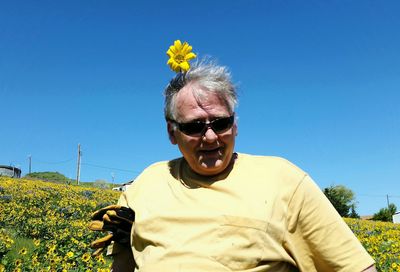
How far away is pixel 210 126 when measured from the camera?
7.65ft

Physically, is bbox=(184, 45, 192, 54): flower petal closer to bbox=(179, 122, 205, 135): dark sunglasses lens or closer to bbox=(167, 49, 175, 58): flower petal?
bbox=(167, 49, 175, 58): flower petal

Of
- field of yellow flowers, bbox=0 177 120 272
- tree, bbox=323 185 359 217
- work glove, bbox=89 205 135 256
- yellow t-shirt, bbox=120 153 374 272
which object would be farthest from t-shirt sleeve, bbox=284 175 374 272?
tree, bbox=323 185 359 217

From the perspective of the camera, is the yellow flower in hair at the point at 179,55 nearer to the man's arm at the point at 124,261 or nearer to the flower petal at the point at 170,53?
the flower petal at the point at 170,53

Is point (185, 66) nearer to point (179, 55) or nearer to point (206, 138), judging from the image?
point (179, 55)

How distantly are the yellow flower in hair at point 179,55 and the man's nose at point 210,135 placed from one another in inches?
16.0

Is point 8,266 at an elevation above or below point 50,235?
below

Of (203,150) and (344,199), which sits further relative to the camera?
(344,199)

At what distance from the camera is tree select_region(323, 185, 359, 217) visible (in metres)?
47.2

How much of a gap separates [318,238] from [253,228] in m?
0.28

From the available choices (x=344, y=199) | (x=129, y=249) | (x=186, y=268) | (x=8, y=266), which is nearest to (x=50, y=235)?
(x=8, y=266)

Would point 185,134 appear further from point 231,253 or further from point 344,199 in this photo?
point 344,199

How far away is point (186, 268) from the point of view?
2.14 m

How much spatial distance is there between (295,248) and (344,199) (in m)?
51.6

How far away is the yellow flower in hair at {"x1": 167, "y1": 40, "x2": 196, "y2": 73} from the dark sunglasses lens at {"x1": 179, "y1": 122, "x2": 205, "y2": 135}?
329mm
